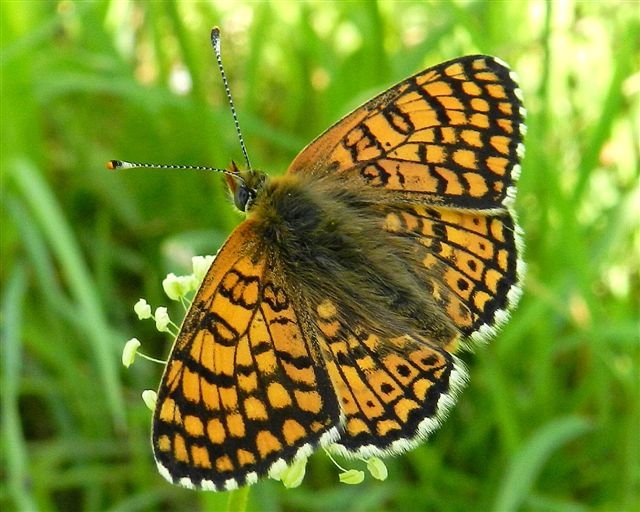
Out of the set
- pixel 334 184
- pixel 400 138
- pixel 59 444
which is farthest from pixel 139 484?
pixel 400 138

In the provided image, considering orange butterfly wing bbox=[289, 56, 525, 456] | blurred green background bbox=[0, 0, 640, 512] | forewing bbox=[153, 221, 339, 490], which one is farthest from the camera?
blurred green background bbox=[0, 0, 640, 512]

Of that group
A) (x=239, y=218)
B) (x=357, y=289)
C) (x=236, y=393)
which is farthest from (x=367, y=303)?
(x=239, y=218)

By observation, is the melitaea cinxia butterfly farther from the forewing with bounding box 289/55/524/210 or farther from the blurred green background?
the blurred green background

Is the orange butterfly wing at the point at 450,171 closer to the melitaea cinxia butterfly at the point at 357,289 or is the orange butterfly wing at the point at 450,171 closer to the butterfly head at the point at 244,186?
the melitaea cinxia butterfly at the point at 357,289

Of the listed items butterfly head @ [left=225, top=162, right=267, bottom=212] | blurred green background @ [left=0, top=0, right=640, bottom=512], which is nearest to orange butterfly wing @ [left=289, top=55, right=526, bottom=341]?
butterfly head @ [left=225, top=162, right=267, bottom=212]

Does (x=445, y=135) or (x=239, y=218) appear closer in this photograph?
(x=445, y=135)

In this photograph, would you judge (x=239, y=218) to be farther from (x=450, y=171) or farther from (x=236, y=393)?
(x=236, y=393)
